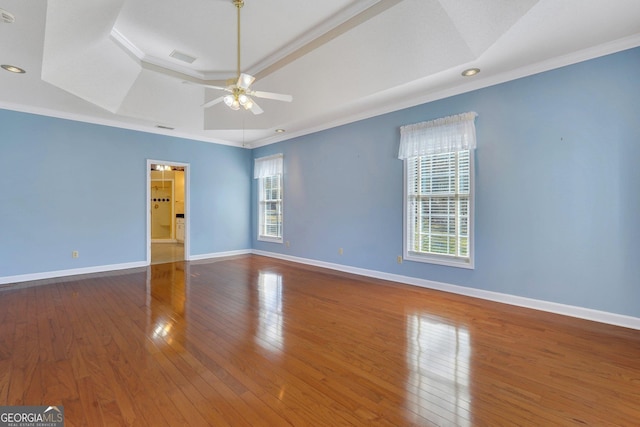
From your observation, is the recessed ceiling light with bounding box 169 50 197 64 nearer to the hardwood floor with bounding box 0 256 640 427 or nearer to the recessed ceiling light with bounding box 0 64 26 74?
the recessed ceiling light with bounding box 0 64 26 74

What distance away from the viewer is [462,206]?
4.00 m

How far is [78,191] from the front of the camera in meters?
5.20

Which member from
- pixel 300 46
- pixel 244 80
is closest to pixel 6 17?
pixel 244 80

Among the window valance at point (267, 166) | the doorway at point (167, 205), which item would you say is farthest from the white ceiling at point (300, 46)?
the doorway at point (167, 205)

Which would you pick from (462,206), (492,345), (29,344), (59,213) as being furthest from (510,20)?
(59,213)

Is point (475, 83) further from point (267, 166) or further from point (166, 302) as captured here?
point (166, 302)

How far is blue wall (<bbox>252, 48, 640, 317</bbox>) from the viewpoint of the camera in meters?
2.95

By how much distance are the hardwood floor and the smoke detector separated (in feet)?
9.16

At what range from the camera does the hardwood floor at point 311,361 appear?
5.77 feet

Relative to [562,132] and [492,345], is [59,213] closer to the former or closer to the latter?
[492,345]

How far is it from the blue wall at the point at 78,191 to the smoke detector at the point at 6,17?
2947 millimetres

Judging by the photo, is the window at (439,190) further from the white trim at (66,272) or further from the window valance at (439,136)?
the white trim at (66,272)

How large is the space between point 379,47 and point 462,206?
7.49 feet

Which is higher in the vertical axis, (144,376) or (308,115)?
(308,115)
